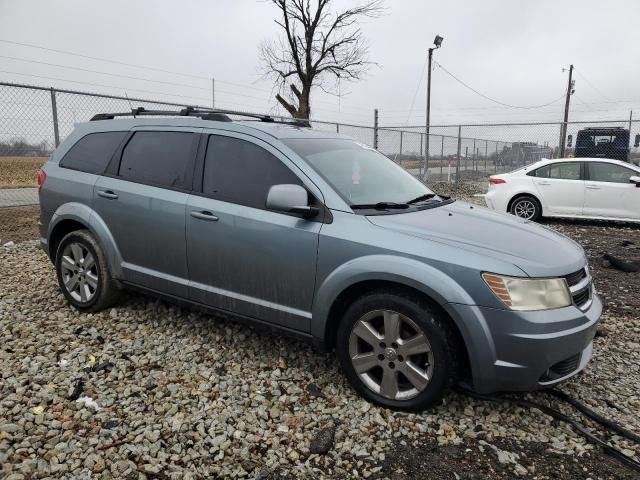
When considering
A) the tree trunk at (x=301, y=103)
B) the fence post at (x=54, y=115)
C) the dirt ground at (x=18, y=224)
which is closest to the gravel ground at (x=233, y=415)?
the dirt ground at (x=18, y=224)

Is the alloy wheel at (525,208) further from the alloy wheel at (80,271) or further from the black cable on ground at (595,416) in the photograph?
the alloy wheel at (80,271)

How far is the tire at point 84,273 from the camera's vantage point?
4.02m

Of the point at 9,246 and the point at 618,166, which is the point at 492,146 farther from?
the point at 9,246

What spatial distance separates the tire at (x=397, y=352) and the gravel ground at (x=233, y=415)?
145 millimetres

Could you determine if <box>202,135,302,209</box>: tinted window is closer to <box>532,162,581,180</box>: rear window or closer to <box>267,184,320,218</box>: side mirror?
<box>267,184,320,218</box>: side mirror

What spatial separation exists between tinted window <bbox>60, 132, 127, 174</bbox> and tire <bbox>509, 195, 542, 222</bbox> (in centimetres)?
810

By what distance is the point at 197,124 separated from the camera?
366cm

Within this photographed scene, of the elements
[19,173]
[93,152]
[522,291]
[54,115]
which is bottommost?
[522,291]

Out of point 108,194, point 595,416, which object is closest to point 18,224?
point 108,194

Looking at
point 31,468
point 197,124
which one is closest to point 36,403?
point 31,468

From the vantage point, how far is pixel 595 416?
2.83 meters

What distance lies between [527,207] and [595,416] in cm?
768

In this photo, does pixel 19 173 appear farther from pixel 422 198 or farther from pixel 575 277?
pixel 575 277

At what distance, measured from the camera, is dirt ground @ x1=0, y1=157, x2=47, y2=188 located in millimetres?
8992
